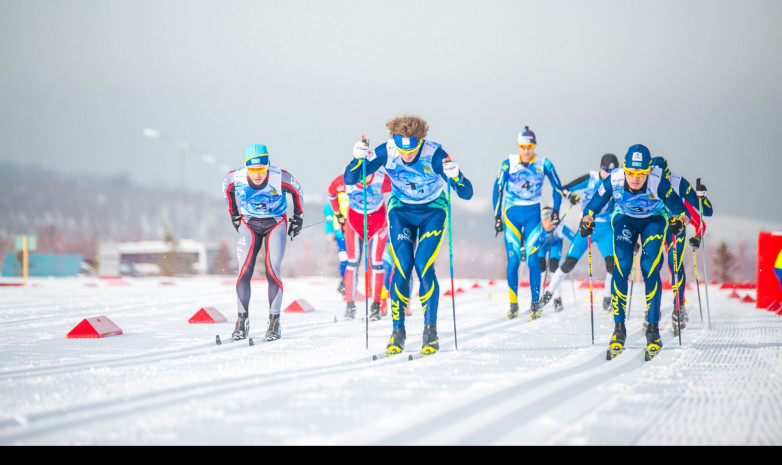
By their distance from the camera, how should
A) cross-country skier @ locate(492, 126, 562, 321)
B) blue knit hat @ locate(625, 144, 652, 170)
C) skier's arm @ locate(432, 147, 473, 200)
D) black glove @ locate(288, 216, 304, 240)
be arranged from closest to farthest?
1. blue knit hat @ locate(625, 144, 652, 170)
2. skier's arm @ locate(432, 147, 473, 200)
3. black glove @ locate(288, 216, 304, 240)
4. cross-country skier @ locate(492, 126, 562, 321)

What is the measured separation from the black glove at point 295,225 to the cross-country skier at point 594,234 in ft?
13.0

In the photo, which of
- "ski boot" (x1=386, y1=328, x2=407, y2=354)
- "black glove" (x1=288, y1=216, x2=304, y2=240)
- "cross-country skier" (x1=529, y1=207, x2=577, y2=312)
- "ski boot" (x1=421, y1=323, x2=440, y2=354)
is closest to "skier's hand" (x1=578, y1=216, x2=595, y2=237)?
"ski boot" (x1=421, y1=323, x2=440, y2=354)

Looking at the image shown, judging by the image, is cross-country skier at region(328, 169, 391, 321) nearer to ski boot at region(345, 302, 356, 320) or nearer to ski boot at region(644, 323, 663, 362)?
ski boot at region(345, 302, 356, 320)

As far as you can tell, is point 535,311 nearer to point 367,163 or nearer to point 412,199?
point 412,199

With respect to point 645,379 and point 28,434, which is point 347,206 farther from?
point 28,434

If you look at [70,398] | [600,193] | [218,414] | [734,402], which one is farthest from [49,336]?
[734,402]

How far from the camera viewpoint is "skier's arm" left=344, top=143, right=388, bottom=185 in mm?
6902

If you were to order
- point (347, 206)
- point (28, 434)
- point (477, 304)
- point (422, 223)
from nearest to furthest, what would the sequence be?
point (28, 434), point (422, 223), point (347, 206), point (477, 304)

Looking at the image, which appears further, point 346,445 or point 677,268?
point 677,268

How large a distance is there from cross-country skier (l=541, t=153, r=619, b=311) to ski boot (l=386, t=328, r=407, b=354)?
4338 millimetres

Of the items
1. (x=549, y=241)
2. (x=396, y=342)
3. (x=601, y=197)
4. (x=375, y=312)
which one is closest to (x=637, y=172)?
(x=601, y=197)

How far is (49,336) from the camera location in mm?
8242

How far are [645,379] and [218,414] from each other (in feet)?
9.05

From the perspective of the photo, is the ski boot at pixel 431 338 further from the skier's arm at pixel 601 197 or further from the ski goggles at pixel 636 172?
the ski goggles at pixel 636 172
